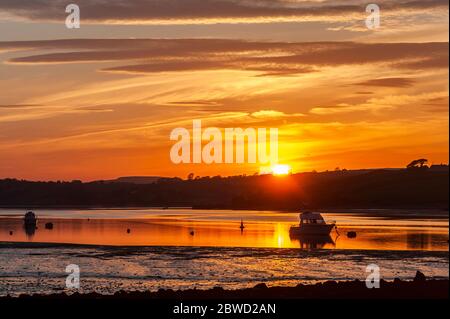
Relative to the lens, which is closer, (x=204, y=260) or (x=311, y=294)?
(x=311, y=294)

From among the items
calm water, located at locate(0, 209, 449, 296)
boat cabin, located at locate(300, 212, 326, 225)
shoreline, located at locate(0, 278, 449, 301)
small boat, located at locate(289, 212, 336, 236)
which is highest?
boat cabin, located at locate(300, 212, 326, 225)

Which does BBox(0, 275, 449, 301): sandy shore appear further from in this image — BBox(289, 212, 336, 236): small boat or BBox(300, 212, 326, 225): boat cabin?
BBox(300, 212, 326, 225): boat cabin

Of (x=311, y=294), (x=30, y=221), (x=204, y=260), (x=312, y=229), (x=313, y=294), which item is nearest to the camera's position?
(x=313, y=294)

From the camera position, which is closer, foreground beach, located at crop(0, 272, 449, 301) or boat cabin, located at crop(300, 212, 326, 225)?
foreground beach, located at crop(0, 272, 449, 301)

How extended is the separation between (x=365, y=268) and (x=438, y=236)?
3921cm

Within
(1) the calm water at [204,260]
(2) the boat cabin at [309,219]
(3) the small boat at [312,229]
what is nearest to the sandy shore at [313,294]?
(1) the calm water at [204,260]

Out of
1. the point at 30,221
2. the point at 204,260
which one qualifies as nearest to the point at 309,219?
the point at 204,260

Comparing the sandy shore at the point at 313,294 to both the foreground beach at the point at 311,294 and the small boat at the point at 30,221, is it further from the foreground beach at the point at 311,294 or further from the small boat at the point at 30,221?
the small boat at the point at 30,221

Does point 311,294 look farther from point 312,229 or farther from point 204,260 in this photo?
point 312,229

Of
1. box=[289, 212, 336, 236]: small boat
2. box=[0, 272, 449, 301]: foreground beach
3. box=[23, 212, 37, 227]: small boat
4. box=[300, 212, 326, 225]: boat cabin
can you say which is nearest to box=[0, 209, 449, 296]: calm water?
box=[289, 212, 336, 236]: small boat
